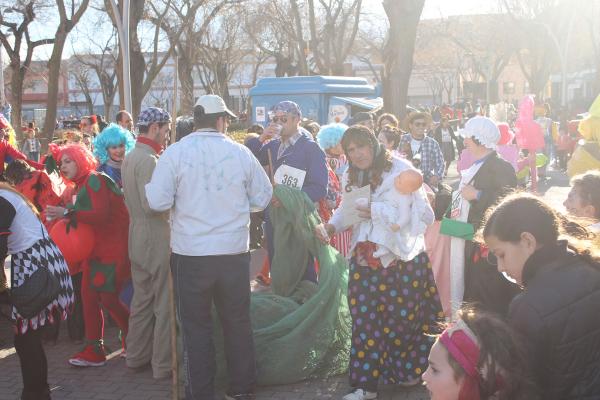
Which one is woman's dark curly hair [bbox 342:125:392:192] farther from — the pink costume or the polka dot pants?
the pink costume

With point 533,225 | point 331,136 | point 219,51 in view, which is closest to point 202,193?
point 533,225

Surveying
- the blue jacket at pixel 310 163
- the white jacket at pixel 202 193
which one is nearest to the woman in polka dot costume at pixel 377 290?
the white jacket at pixel 202 193

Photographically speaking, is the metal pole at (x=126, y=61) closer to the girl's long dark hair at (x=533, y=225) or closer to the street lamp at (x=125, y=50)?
the street lamp at (x=125, y=50)

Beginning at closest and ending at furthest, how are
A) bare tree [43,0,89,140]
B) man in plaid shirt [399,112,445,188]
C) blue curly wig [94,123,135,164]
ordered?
blue curly wig [94,123,135,164], man in plaid shirt [399,112,445,188], bare tree [43,0,89,140]

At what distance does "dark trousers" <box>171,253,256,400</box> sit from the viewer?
14.3 ft

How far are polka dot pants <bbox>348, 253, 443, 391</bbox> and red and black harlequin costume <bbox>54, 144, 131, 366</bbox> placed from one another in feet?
5.98

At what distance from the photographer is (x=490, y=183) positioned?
202 inches

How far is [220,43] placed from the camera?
39.9 metres

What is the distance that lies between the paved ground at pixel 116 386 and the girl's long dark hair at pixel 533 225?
255 cm

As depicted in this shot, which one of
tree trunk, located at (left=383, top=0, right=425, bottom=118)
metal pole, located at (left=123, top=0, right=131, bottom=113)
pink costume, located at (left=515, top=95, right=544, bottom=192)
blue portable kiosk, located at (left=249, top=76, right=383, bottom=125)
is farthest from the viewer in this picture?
tree trunk, located at (left=383, top=0, right=425, bottom=118)

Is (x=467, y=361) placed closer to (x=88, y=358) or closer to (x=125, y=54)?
(x=88, y=358)

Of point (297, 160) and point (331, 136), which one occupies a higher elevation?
point (331, 136)

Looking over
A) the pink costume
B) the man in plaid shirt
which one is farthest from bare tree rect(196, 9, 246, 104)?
the man in plaid shirt

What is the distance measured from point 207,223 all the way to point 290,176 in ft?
6.17
